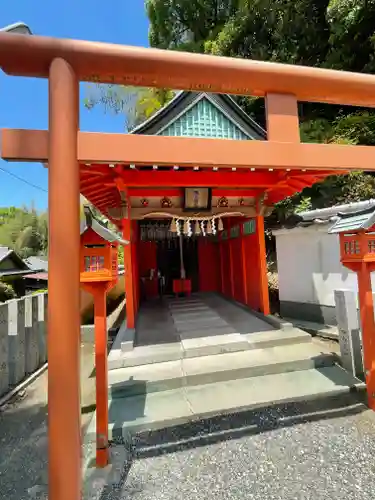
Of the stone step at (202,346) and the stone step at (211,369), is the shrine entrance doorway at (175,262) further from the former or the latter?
the stone step at (211,369)

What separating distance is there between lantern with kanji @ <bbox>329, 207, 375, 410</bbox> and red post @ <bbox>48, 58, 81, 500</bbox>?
358 centimetres

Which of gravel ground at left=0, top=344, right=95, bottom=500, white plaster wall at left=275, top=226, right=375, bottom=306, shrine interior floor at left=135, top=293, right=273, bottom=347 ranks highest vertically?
white plaster wall at left=275, top=226, right=375, bottom=306

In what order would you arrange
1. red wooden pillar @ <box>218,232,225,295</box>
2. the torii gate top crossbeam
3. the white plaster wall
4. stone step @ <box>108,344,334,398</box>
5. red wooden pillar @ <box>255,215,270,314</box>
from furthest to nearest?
1. red wooden pillar @ <box>218,232,225,295</box>
2. the white plaster wall
3. red wooden pillar @ <box>255,215,270,314</box>
4. stone step @ <box>108,344,334,398</box>
5. the torii gate top crossbeam

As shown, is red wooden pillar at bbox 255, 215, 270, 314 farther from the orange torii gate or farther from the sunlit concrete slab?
the orange torii gate

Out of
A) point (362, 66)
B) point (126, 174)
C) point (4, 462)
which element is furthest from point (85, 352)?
point (362, 66)

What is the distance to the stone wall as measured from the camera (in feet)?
16.1

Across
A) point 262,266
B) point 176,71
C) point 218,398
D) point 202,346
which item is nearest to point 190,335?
point 202,346

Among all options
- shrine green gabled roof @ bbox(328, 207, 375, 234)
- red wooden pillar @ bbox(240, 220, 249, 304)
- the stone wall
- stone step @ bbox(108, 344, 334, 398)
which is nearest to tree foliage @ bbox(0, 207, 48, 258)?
the stone wall

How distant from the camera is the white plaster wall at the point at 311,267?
7195mm

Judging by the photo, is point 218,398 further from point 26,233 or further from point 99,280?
point 26,233

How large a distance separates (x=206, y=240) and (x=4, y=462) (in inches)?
363

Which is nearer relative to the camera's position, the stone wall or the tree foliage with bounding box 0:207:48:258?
the stone wall

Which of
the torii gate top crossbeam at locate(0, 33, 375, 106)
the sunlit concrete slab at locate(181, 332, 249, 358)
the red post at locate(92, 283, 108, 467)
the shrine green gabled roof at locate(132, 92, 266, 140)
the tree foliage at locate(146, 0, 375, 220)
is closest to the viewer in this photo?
the torii gate top crossbeam at locate(0, 33, 375, 106)

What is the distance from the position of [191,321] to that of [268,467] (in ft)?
14.1
